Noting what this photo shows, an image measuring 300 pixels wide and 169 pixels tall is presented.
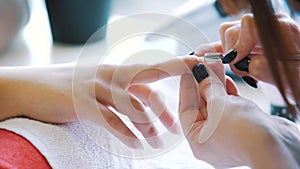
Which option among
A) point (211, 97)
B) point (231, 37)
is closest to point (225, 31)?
point (231, 37)

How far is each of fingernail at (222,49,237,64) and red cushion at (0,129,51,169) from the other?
0.29m

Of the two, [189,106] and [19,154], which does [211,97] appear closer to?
[189,106]

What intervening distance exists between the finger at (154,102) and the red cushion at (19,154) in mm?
178

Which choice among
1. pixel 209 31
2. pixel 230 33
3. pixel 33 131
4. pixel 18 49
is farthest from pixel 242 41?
pixel 18 49

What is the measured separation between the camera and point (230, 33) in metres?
0.65

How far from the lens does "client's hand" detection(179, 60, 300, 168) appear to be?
0.52m

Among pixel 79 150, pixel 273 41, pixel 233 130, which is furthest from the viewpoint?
pixel 79 150

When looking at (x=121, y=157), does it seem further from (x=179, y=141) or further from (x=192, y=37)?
(x=192, y=37)

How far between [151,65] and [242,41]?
0.14 m

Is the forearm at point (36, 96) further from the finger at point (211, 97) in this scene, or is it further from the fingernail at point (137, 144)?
the finger at point (211, 97)

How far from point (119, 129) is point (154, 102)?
7cm

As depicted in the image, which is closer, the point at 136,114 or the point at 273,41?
the point at 273,41

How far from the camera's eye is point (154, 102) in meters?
0.70

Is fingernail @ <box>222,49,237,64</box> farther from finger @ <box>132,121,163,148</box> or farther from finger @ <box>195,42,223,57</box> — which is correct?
finger @ <box>132,121,163,148</box>
